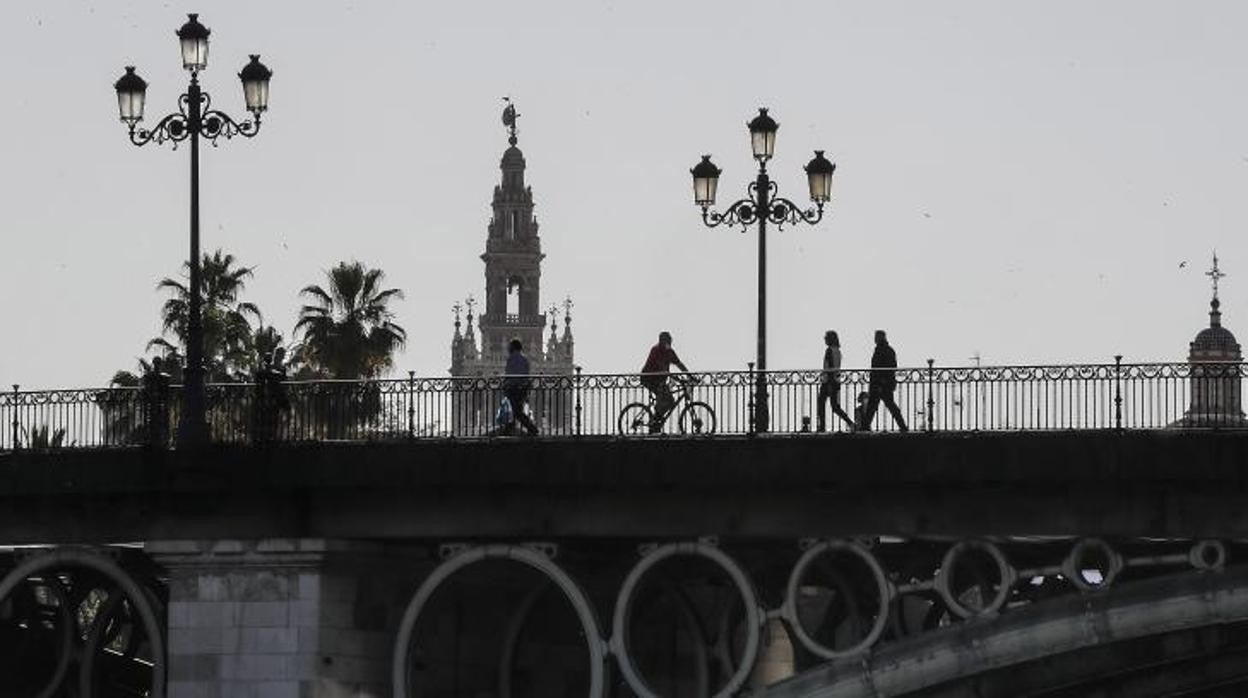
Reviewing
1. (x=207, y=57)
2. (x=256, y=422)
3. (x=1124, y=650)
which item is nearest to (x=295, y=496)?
(x=256, y=422)

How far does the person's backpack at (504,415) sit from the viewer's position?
56.9 meters

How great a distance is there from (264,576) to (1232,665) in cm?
1364

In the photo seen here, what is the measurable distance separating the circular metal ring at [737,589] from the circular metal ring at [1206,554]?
18.4ft

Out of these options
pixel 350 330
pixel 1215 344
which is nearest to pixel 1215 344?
pixel 1215 344

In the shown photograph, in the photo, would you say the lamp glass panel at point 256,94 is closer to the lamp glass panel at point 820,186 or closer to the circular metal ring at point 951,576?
the lamp glass panel at point 820,186

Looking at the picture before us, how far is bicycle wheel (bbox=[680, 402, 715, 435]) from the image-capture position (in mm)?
55469

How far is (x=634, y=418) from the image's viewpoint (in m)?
56.1

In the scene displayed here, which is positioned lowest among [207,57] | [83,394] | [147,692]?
[147,692]

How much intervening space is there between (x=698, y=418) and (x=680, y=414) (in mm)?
284

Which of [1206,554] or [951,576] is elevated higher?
[1206,554]

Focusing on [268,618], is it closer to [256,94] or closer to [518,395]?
[518,395]

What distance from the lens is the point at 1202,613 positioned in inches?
2053

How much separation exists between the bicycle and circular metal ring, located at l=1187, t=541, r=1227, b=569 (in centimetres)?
655

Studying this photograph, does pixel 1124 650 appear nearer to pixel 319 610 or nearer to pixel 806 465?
pixel 806 465
